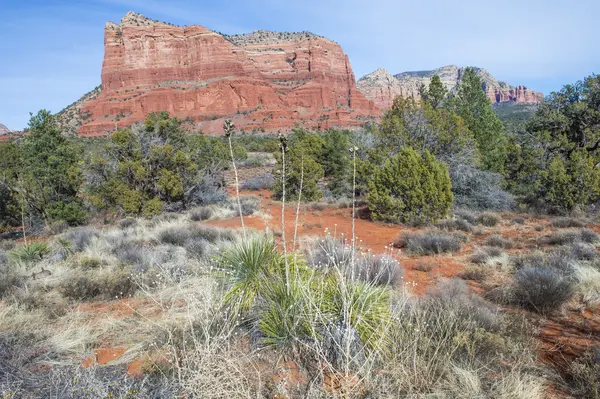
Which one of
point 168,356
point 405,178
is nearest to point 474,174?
point 405,178

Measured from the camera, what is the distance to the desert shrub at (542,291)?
4754 mm

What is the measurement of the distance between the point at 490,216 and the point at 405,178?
3.22m

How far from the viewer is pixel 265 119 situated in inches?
3406

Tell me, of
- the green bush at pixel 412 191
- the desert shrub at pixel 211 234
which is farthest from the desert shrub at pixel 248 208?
the green bush at pixel 412 191

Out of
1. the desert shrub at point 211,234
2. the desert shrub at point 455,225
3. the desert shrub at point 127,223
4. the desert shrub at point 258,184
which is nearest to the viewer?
the desert shrub at point 211,234

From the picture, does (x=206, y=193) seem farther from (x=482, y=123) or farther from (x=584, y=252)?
(x=482, y=123)

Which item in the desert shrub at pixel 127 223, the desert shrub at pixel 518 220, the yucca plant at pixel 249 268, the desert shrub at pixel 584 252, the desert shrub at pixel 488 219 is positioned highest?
the yucca plant at pixel 249 268

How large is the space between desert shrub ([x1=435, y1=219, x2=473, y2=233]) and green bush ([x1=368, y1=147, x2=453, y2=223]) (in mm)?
658

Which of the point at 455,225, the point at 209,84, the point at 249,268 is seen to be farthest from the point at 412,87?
the point at 249,268

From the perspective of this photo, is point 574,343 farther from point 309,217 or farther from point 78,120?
point 78,120

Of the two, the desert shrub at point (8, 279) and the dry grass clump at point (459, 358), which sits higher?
the desert shrub at point (8, 279)

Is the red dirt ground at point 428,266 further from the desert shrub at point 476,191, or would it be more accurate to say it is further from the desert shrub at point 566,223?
the desert shrub at point 476,191

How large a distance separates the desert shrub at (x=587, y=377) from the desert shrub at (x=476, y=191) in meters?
12.8

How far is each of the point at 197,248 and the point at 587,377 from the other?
699cm
